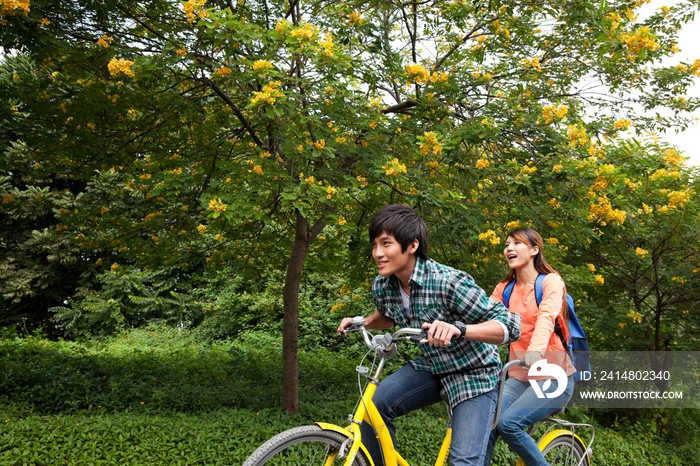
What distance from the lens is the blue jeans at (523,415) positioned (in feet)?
8.15

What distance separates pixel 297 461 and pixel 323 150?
2.71 m

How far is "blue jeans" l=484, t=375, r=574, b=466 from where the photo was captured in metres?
2.48

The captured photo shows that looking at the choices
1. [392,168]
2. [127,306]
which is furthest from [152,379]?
[127,306]

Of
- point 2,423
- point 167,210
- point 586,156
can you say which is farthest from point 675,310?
point 2,423

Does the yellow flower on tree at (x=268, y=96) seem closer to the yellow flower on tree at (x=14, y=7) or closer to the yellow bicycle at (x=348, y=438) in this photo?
the yellow flower on tree at (x=14, y=7)

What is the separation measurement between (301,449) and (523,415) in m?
1.17

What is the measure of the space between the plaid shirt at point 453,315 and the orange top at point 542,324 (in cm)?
42

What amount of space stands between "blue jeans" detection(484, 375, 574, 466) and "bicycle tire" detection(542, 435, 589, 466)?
1.44ft

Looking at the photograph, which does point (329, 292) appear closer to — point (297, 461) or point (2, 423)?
point (2, 423)

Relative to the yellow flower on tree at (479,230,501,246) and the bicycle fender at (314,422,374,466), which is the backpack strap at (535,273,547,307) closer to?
the bicycle fender at (314,422,374,466)

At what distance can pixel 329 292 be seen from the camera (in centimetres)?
1245

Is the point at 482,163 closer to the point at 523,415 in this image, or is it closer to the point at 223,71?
the point at 223,71

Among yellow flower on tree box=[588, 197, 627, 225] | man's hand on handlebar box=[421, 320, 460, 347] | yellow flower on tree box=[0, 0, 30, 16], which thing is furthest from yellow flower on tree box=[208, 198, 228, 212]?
yellow flower on tree box=[588, 197, 627, 225]

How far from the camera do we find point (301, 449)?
1937 millimetres
